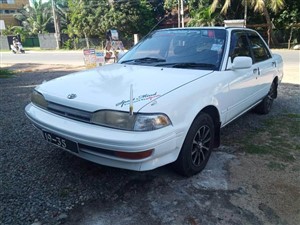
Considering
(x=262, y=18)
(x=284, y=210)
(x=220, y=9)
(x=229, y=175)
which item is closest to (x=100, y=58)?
(x=229, y=175)

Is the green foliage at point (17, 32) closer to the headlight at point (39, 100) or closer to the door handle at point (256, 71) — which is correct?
the headlight at point (39, 100)

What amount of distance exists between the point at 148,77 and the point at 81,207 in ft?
4.89

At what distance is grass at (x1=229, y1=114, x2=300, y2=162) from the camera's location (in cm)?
374

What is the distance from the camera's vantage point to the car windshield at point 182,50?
353 centimetres

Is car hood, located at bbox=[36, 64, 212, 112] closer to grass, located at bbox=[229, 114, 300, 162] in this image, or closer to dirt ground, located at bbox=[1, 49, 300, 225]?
dirt ground, located at bbox=[1, 49, 300, 225]

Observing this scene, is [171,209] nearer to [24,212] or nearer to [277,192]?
[277,192]

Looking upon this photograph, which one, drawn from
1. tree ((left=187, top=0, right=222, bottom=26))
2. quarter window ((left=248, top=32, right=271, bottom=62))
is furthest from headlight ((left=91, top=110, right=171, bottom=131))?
tree ((left=187, top=0, right=222, bottom=26))

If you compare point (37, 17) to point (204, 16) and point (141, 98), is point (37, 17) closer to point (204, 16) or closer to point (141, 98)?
point (204, 16)

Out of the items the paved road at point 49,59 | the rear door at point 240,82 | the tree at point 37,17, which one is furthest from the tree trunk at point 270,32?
the tree at point 37,17

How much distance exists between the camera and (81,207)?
Result: 2.64 metres

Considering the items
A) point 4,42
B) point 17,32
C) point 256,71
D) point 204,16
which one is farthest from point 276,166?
point 17,32

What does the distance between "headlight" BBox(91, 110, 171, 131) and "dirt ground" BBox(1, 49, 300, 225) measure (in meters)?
0.76

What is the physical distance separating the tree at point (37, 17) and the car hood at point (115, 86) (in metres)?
43.2

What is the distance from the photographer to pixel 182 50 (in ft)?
12.3
